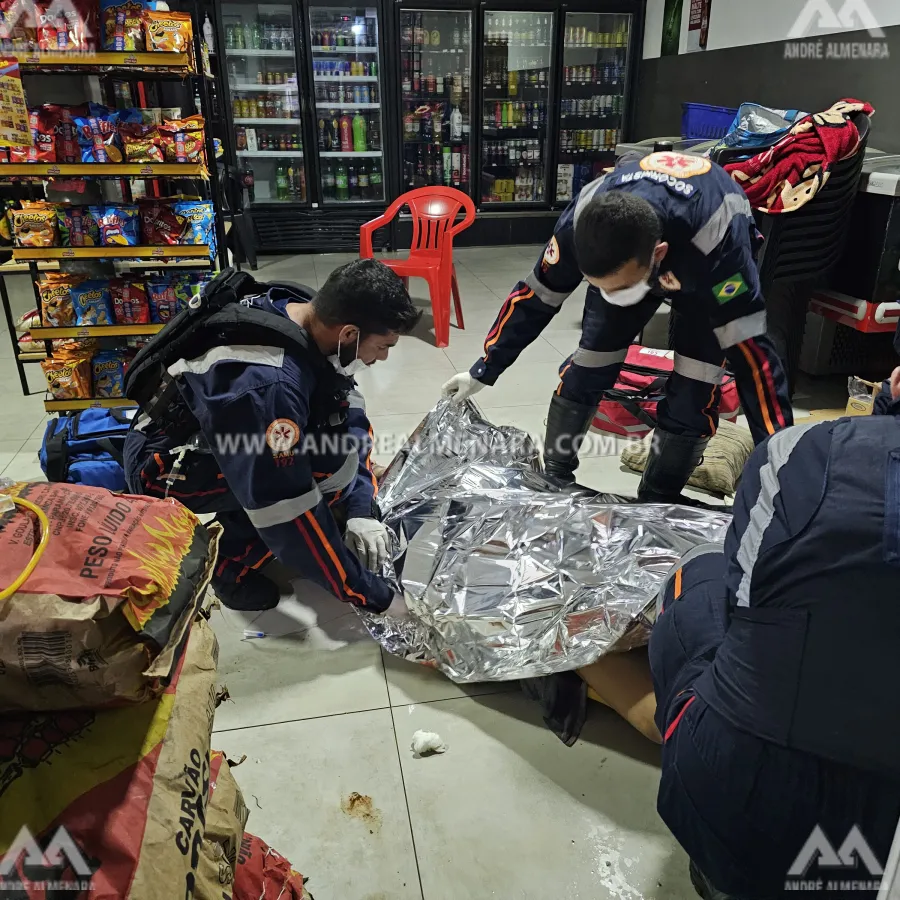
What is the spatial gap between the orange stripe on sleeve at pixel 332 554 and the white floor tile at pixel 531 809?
33 centimetres

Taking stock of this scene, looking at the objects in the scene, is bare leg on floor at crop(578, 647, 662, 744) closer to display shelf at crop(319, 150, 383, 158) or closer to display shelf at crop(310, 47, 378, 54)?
display shelf at crop(319, 150, 383, 158)

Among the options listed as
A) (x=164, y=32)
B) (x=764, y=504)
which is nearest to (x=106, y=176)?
(x=164, y=32)

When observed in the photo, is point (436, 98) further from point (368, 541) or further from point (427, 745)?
point (427, 745)

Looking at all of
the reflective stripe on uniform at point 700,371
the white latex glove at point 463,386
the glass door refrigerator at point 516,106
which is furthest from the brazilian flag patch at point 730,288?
the glass door refrigerator at point 516,106

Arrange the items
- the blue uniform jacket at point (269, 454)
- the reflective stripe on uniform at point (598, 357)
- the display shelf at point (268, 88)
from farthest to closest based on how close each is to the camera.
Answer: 1. the display shelf at point (268, 88)
2. the reflective stripe on uniform at point (598, 357)
3. the blue uniform jacket at point (269, 454)

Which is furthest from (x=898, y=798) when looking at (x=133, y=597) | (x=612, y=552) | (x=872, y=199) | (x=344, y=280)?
(x=872, y=199)

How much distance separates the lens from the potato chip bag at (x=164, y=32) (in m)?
2.87

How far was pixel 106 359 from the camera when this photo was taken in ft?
11.1

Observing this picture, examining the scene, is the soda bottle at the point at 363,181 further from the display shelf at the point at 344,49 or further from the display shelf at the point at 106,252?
the display shelf at the point at 106,252

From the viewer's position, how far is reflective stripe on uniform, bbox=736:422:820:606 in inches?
38.3

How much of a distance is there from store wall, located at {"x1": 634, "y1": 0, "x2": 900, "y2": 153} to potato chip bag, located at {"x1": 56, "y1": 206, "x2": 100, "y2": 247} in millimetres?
3830

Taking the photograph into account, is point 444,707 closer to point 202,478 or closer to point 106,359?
point 202,478

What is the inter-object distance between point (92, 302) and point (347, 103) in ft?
13.6

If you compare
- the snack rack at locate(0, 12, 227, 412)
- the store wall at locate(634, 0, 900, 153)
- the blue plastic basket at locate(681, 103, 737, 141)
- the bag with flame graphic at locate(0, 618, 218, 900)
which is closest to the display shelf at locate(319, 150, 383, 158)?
the store wall at locate(634, 0, 900, 153)
